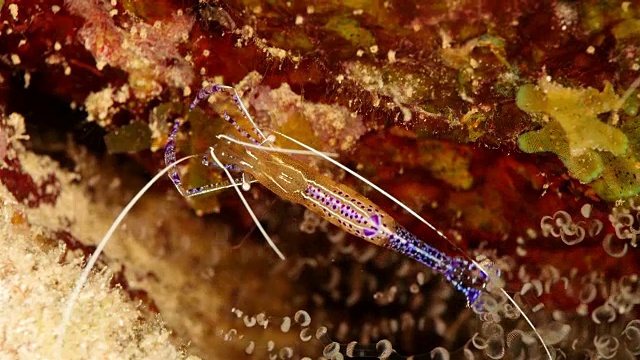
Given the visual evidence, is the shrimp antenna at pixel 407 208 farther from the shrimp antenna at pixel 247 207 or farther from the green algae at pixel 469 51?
the green algae at pixel 469 51

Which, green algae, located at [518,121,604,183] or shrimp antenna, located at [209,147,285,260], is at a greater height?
green algae, located at [518,121,604,183]

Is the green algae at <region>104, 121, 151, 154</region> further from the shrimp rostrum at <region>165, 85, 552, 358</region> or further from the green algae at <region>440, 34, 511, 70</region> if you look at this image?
the green algae at <region>440, 34, 511, 70</region>

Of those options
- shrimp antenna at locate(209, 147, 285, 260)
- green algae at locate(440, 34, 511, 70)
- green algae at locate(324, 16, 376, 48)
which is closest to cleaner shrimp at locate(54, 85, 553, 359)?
shrimp antenna at locate(209, 147, 285, 260)

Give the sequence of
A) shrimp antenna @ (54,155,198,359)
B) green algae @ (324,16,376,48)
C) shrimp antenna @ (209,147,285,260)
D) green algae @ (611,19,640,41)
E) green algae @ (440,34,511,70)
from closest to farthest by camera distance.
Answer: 1. green algae @ (611,19,640,41)
2. green algae @ (440,34,511,70)
3. green algae @ (324,16,376,48)
4. shrimp antenna @ (54,155,198,359)
5. shrimp antenna @ (209,147,285,260)

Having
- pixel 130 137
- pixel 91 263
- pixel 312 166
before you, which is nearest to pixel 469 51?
pixel 312 166

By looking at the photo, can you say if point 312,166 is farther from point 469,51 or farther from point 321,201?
point 469,51
